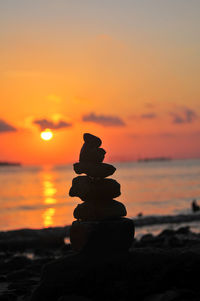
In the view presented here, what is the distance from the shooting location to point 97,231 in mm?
18297

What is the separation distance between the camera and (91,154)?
1941cm

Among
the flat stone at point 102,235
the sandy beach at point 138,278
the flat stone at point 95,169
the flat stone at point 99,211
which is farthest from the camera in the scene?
the flat stone at point 95,169

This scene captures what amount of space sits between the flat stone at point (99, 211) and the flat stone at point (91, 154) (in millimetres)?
1610

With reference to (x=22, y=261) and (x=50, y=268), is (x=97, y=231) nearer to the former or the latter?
(x=50, y=268)

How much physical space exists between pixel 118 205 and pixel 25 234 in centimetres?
3026

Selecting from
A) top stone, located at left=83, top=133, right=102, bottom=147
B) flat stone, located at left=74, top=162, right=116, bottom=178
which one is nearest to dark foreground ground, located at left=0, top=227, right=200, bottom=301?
flat stone, located at left=74, top=162, right=116, bottom=178

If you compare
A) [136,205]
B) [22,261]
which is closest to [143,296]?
[22,261]

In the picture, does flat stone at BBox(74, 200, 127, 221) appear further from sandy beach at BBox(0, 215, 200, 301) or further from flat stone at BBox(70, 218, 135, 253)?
sandy beach at BBox(0, 215, 200, 301)

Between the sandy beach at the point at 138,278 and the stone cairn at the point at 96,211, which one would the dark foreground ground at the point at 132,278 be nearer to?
the sandy beach at the point at 138,278

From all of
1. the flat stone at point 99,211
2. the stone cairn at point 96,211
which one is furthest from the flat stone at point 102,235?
the flat stone at point 99,211

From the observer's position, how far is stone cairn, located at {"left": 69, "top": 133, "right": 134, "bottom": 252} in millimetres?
18344

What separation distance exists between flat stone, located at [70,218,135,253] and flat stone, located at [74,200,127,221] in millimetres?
363

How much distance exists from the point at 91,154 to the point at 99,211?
215 centimetres

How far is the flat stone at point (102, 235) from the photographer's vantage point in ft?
59.8
